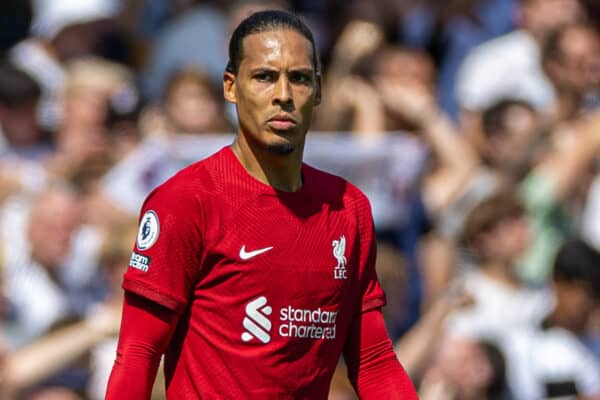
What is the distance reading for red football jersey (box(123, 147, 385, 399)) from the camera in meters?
4.04

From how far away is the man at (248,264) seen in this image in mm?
4043

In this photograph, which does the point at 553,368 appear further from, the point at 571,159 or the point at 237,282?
the point at 237,282

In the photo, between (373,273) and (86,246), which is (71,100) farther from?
(373,273)

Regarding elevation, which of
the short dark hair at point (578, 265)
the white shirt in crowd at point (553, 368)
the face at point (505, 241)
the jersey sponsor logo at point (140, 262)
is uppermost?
the face at point (505, 241)

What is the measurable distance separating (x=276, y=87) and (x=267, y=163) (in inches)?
9.5

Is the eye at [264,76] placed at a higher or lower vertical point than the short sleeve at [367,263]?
higher

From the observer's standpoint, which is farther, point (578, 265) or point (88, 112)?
point (88, 112)

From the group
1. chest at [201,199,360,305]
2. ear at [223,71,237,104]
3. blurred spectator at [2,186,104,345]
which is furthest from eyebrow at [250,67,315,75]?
blurred spectator at [2,186,104,345]

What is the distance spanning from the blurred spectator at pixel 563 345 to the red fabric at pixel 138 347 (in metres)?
3.85

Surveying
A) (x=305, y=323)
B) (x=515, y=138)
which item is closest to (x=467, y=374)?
(x=515, y=138)

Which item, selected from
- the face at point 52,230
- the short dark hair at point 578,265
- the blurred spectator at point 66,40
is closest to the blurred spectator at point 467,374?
the short dark hair at point 578,265

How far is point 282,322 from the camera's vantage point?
4117 mm

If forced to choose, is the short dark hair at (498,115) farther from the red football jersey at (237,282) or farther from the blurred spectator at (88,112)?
the red football jersey at (237,282)

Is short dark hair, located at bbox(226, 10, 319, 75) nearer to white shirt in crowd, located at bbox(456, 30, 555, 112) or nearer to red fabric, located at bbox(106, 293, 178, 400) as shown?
red fabric, located at bbox(106, 293, 178, 400)
